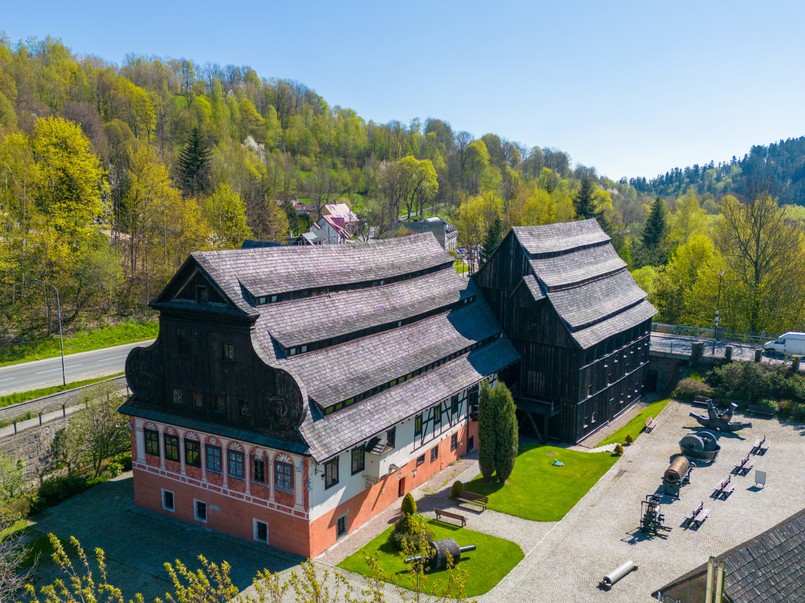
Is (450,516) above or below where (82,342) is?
below

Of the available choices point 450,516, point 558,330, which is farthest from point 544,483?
point 558,330

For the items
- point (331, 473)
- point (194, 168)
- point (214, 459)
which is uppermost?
point (194, 168)

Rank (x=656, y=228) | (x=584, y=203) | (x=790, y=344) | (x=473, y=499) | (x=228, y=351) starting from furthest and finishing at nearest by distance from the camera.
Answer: (x=584, y=203), (x=656, y=228), (x=790, y=344), (x=473, y=499), (x=228, y=351)

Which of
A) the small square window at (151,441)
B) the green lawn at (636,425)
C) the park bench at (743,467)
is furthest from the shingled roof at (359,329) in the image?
the park bench at (743,467)

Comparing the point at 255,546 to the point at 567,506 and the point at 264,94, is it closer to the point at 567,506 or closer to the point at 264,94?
the point at 567,506

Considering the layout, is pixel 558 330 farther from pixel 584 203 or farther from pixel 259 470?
pixel 584 203

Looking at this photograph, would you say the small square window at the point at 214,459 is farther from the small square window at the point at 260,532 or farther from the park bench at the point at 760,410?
the park bench at the point at 760,410

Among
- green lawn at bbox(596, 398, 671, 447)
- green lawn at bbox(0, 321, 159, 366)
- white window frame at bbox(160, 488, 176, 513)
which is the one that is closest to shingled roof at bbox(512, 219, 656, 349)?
green lawn at bbox(596, 398, 671, 447)
